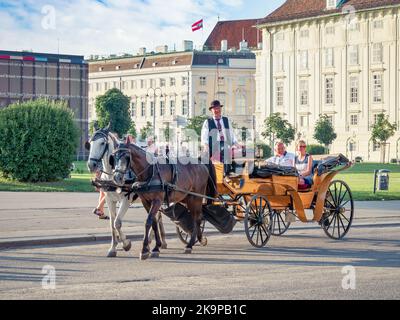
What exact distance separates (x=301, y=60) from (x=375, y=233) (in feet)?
308

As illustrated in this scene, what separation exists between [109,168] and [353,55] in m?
93.1

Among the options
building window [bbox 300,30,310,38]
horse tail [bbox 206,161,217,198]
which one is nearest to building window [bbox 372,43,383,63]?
building window [bbox 300,30,310,38]

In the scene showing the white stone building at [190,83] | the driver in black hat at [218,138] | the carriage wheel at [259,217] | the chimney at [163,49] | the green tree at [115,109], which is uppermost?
the chimney at [163,49]

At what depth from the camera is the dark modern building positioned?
304ft

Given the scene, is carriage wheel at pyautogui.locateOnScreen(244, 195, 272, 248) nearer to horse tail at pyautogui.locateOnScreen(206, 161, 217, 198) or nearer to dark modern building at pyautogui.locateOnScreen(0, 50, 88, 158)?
horse tail at pyautogui.locateOnScreen(206, 161, 217, 198)

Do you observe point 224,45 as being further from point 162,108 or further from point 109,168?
point 109,168

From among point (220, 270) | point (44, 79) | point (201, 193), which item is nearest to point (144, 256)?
point (220, 270)

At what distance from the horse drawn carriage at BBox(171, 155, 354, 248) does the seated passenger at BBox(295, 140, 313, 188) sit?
0.10 meters

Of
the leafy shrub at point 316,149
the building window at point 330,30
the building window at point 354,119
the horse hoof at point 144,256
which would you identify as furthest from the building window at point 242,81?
the horse hoof at point 144,256

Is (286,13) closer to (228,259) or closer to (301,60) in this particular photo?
(301,60)

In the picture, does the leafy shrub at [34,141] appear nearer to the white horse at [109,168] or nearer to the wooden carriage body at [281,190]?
the wooden carriage body at [281,190]

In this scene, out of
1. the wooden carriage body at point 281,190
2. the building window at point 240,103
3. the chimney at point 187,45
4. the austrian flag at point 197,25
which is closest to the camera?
the wooden carriage body at point 281,190

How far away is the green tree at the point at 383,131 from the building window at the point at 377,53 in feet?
28.3

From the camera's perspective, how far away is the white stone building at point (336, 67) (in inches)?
4117
